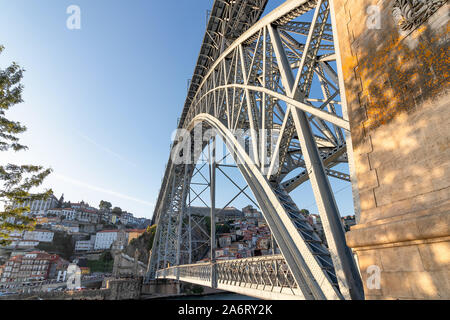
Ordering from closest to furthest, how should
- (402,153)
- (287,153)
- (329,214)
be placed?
(402,153)
(329,214)
(287,153)

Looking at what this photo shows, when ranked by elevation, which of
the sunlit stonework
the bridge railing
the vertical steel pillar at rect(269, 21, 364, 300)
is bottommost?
the bridge railing

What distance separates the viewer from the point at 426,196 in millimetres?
2125

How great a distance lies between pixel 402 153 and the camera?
2.41 metres

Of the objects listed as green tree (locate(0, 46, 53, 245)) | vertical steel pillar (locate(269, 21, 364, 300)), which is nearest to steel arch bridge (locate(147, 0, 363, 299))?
vertical steel pillar (locate(269, 21, 364, 300))

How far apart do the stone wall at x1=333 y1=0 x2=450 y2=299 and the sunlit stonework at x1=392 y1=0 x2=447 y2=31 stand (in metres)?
0.05

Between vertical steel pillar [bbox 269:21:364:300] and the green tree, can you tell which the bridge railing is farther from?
the green tree

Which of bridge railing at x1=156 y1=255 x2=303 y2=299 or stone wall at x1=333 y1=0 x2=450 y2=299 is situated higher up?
stone wall at x1=333 y1=0 x2=450 y2=299

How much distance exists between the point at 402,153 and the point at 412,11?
1.46 m

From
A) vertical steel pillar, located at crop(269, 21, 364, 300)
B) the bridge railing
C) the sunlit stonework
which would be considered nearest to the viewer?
the sunlit stonework

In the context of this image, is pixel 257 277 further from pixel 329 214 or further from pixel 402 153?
pixel 402 153

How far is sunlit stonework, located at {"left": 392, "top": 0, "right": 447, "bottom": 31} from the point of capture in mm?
2365

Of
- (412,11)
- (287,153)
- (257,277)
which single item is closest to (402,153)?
(412,11)
